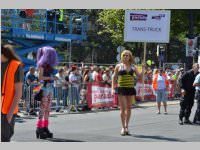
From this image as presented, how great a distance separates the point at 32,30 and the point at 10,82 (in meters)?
17.1

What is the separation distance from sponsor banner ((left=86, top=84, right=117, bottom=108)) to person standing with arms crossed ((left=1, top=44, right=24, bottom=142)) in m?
11.9

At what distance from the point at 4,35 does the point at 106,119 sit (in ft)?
28.1

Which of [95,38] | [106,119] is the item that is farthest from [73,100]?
[95,38]

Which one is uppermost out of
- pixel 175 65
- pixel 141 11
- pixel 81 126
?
pixel 141 11

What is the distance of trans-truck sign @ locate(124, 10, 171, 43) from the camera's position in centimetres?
2247

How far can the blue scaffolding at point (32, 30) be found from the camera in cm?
2139

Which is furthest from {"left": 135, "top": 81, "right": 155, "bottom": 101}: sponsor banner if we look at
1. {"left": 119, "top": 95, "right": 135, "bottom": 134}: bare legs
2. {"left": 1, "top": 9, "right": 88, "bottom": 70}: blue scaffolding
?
{"left": 119, "top": 95, "right": 135, "bottom": 134}: bare legs

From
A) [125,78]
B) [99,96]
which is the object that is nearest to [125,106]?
[125,78]

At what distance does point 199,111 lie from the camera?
43.4ft

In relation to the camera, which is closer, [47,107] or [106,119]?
[47,107]

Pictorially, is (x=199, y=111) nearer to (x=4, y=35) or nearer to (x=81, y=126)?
(x=81, y=126)

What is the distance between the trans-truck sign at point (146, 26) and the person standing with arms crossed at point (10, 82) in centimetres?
1677

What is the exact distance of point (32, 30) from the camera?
22.7 metres

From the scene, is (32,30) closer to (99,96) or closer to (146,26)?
(146,26)
